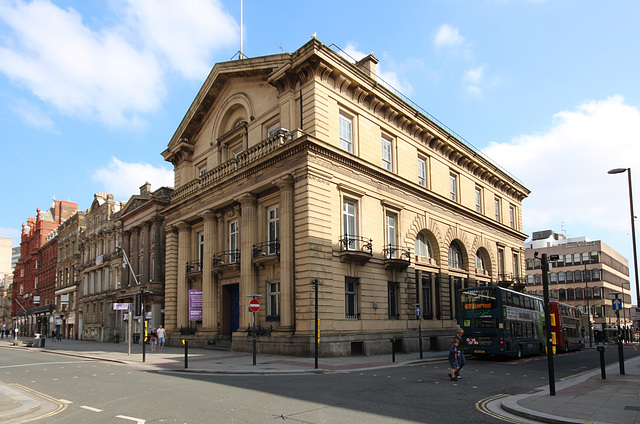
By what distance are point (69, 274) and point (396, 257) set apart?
54406 mm

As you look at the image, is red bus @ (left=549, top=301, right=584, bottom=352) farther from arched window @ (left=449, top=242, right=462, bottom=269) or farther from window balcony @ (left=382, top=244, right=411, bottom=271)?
window balcony @ (left=382, top=244, right=411, bottom=271)

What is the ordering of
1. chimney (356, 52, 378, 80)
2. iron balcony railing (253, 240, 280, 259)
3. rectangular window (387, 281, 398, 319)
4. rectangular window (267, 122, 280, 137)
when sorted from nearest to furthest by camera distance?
iron balcony railing (253, 240, 280, 259)
rectangular window (267, 122, 280, 137)
rectangular window (387, 281, 398, 319)
chimney (356, 52, 378, 80)

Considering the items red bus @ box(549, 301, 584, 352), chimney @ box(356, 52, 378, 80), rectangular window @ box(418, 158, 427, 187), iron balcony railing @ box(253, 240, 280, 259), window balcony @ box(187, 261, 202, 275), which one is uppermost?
chimney @ box(356, 52, 378, 80)

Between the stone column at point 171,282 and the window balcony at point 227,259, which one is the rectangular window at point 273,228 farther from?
the stone column at point 171,282

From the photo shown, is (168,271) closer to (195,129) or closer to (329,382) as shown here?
(195,129)

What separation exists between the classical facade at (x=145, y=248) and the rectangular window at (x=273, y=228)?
58.7 ft

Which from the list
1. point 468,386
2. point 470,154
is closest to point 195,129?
point 470,154

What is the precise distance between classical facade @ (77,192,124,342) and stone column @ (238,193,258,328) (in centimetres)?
2389

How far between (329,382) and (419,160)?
79.6 feet

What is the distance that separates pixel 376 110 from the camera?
31.2 meters

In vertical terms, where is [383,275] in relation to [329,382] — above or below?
above

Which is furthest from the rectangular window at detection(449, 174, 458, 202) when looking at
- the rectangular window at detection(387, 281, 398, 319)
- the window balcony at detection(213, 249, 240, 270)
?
the window balcony at detection(213, 249, 240, 270)

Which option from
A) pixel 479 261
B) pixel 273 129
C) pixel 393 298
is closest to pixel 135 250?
pixel 273 129

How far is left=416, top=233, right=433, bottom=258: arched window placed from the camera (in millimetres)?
34400
